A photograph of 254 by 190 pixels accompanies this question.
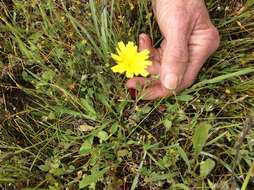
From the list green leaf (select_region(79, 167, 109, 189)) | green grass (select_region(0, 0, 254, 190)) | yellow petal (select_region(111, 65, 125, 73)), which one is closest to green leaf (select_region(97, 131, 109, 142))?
green grass (select_region(0, 0, 254, 190))

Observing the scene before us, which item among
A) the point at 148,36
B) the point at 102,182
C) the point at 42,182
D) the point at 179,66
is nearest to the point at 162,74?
the point at 179,66

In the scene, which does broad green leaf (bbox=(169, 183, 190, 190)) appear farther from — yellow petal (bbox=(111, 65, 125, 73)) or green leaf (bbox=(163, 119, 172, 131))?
yellow petal (bbox=(111, 65, 125, 73))

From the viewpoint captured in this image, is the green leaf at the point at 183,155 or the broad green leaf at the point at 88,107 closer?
the green leaf at the point at 183,155

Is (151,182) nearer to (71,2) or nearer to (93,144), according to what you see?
(93,144)

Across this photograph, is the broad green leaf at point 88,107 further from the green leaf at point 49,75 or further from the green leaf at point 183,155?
the green leaf at point 183,155

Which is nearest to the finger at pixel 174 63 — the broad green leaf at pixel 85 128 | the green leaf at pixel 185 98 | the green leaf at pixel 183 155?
the green leaf at pixel 185 98
